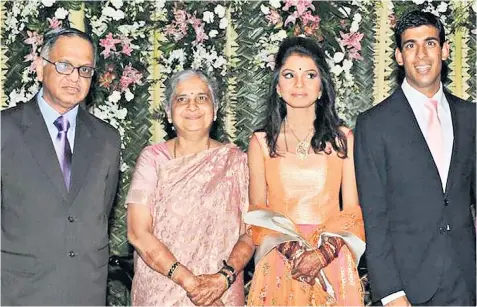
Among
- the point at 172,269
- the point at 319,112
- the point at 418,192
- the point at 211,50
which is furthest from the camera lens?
the point at 211,50

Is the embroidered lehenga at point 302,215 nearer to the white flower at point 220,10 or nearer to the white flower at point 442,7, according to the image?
the white flower at point 220,10

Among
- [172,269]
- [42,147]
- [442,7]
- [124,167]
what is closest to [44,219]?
[42,147]

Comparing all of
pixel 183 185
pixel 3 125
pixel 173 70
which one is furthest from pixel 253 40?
pixel 3 125

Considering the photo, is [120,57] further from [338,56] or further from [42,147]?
[42,147]

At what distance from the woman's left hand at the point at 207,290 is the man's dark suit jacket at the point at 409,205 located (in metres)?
0.76

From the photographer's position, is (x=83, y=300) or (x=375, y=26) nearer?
(x=83, y=300)

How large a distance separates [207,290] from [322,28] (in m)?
2.27

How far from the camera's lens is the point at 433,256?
4.13 metres

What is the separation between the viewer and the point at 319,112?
4500 millimetres

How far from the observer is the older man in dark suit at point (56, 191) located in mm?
4156

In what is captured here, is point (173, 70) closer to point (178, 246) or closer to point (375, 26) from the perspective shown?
point (375, 26)

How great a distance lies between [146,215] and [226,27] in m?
1.94

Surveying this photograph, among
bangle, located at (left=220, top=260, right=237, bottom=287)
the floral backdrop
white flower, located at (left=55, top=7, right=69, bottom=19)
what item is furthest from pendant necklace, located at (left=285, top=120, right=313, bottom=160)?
white flower, located at (left=55, top=7, right=69, bottom=19)

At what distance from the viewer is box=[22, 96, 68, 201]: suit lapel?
4.18 m
